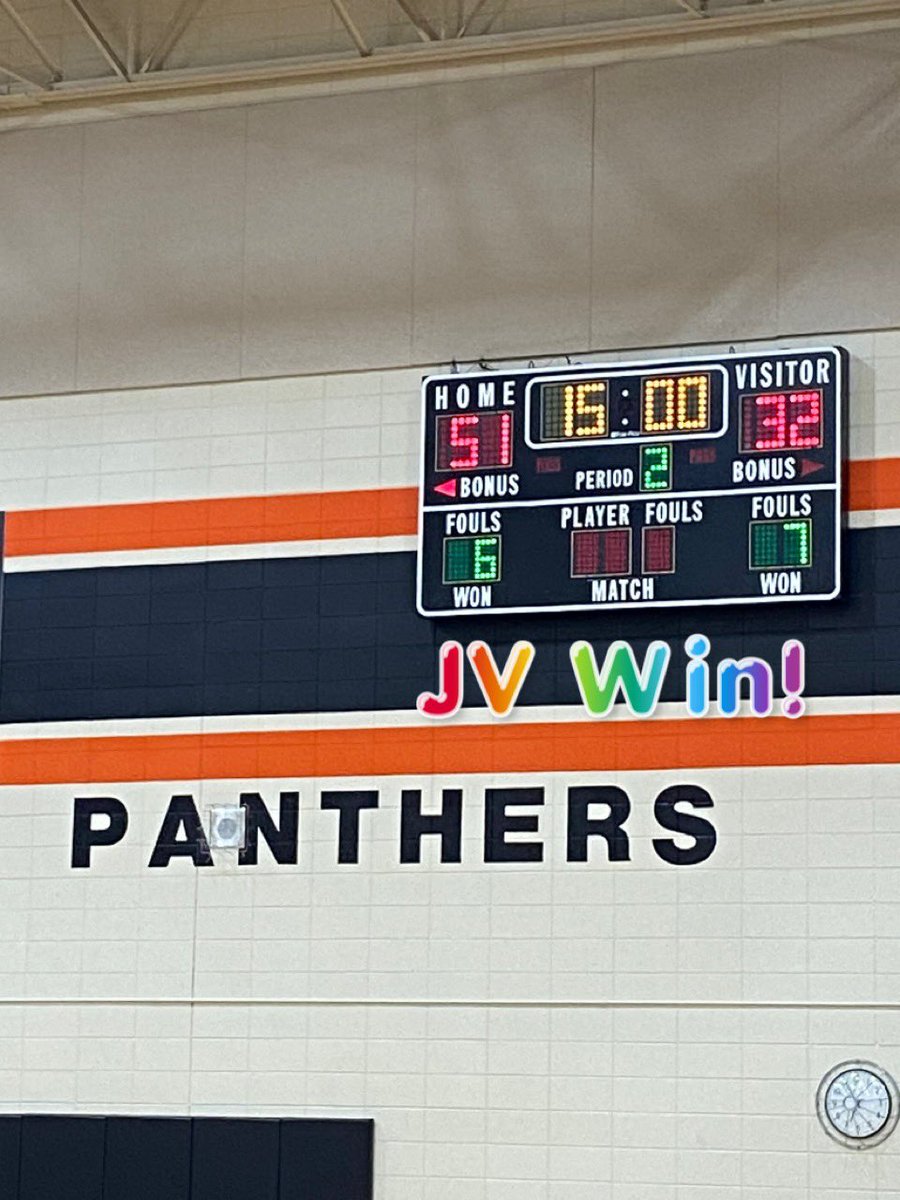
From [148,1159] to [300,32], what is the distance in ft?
24.8

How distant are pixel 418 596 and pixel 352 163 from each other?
9.95 feet

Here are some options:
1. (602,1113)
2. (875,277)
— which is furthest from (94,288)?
(602,1113)

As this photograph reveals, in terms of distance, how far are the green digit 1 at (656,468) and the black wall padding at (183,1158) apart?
4297 mm

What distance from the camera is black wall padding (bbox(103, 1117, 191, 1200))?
1337 centimetres

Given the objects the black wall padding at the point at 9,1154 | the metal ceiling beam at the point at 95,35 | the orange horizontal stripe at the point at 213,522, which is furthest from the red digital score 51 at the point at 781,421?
the black wall padding at the point at 9,1154

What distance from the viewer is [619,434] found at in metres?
13.3

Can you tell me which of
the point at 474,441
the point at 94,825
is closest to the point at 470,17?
the point at 474,441

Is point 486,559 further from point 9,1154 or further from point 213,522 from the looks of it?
point 9,1154

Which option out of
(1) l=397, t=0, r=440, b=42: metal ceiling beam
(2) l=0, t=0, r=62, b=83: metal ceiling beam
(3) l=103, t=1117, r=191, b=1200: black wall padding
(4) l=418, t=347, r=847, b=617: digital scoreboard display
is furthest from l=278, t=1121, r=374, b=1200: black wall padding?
(2) l=0, t=0, r=62, b=83: metal ceiling beam

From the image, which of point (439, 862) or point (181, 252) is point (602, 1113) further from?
point (181, 252)

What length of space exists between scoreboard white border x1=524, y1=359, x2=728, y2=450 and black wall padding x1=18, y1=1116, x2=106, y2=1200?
5165 mm

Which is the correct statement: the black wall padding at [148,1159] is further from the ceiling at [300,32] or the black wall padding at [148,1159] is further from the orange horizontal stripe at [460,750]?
the ceiling at [300,32]

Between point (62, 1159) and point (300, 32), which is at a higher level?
point (300, 32)

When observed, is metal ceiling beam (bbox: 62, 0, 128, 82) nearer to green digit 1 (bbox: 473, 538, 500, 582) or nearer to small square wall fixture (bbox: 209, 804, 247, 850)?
green digit 1 (bbox: 473, 538, 500, 582)
